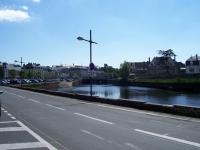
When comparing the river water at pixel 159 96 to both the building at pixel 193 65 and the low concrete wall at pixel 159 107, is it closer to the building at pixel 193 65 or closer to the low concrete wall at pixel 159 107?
the low concrete wall at pixel 159 107

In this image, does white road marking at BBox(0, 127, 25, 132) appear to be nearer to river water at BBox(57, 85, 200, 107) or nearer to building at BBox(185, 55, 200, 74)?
river water at BBox(57, 85, 200, 107)

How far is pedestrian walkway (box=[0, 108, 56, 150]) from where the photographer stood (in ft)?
32.5

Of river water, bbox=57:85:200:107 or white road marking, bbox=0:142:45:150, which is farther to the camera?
river water, bbox=57:85:200:107

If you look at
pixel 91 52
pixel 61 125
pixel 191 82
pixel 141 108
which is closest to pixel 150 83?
pixel 191 82

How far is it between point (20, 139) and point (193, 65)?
151977mm

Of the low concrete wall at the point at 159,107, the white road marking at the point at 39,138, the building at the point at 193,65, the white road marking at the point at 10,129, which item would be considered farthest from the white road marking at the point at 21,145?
the building at the point at 193,65

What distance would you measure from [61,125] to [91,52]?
19064 mm

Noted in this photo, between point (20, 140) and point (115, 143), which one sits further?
point (20, 140)

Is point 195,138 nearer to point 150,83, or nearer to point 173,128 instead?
point 173,128

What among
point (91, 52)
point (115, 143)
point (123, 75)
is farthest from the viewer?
point (123, 75)

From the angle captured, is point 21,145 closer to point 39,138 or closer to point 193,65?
point 39,138

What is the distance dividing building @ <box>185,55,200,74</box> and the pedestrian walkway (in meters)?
145


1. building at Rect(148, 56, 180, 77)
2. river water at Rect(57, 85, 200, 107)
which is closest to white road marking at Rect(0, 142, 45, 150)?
river water at Rect(57, 85, 200, 107)

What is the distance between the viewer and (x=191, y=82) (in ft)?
328
